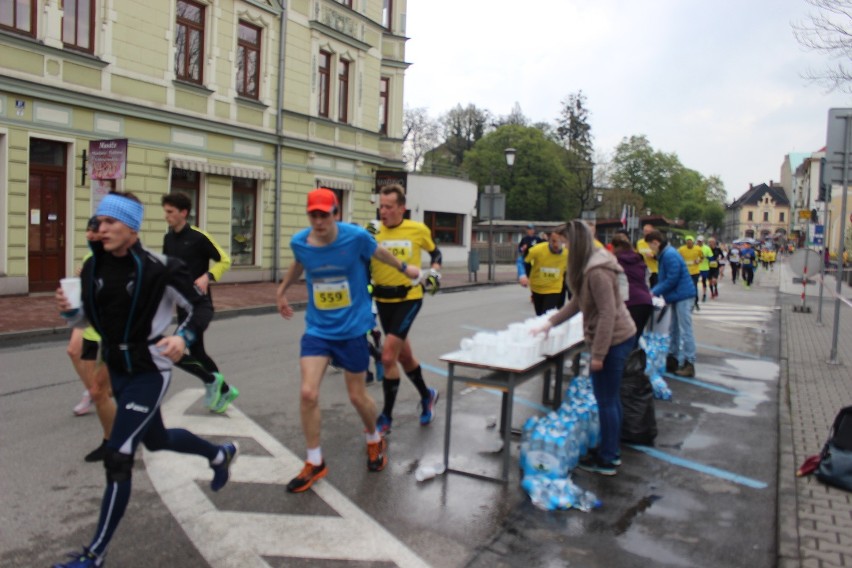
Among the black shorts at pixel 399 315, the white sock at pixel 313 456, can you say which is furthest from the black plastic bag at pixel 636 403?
the white sock at pixel 313 456

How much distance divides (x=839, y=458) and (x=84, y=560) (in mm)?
4652

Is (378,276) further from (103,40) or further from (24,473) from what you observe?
(103,40)

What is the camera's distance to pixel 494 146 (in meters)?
71.1

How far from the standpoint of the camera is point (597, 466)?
5203mm

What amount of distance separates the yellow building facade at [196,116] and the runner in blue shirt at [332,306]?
9570 millimetres

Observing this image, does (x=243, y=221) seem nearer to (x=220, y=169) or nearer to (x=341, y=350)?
(x=220, y=169)

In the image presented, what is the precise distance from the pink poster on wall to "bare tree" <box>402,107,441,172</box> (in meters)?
64.9

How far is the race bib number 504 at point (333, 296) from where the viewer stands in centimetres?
477

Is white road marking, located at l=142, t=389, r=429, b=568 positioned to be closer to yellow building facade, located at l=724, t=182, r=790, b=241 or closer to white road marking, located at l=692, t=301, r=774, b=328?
white road marking, located at l=692, t=301, r=774, b=328

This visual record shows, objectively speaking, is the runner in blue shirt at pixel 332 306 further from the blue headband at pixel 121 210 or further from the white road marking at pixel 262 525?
the blue headband at pixel 121 210

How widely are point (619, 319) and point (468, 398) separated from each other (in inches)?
104

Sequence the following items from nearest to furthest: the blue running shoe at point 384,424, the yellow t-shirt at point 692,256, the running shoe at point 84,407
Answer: the blue running shoe at point 384,424 → the running shoe at point 84,407 → the yellow t-shirt at point 692,256

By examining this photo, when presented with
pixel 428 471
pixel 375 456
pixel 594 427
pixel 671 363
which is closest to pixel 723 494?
pixel 594 427

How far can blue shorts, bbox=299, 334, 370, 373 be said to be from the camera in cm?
473
